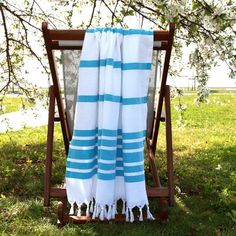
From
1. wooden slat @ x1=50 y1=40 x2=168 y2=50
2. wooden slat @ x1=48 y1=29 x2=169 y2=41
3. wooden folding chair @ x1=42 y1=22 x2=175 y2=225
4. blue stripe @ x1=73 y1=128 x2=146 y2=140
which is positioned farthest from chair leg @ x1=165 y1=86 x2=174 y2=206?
wooden slat @ x1=48 y1=29 x2=169 y2=41

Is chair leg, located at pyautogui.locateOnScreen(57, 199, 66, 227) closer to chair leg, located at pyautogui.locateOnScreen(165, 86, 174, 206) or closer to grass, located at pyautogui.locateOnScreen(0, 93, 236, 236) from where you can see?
grass, located at pyautogui.locateOnScreen(0, 93, 236, 236)

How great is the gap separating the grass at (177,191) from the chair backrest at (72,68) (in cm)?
59

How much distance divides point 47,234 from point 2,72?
3714mm

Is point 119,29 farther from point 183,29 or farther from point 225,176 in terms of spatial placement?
point 225,176

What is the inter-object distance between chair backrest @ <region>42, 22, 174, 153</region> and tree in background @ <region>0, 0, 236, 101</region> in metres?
0.63

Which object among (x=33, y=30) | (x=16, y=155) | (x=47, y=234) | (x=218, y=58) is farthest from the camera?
(x=33, y=30)

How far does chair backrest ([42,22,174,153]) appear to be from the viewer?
303cm

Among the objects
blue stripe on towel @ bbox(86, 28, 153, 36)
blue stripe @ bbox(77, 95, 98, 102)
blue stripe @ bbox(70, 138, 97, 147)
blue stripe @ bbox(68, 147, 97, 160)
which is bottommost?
blue stripe @ bbox(68, 147, 97, 160)

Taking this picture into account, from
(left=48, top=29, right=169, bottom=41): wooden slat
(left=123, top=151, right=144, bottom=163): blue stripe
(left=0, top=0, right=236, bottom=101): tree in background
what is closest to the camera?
(left=48, top=29, right=169, bottom=41): wooden slat

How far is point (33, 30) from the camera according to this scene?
6.26m

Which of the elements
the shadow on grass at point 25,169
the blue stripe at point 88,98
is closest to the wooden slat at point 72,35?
the blue stripe at point 88,98

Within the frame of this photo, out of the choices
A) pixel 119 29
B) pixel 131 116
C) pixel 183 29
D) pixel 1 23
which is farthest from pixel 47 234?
pixel 1 23

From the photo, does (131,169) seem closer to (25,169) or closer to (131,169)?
(131,169)

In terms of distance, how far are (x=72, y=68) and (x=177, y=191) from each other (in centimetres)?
136
